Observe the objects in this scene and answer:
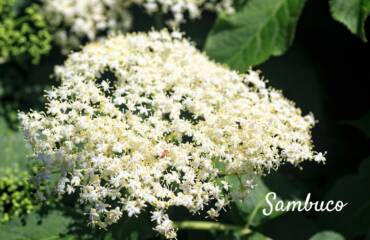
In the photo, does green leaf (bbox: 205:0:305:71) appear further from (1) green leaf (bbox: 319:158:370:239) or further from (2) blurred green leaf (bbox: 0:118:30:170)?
(2) blurred green leaf (bbox: 0:118:30:170)

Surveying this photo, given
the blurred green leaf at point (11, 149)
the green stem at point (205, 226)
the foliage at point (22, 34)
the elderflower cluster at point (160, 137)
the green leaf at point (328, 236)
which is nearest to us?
the elderflower cluster at point (160, 137)

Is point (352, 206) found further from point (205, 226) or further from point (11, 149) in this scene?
point (11, 149)

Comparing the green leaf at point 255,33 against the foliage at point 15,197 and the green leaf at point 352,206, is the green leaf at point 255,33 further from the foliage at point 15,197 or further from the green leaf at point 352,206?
the foliage at point 15,197

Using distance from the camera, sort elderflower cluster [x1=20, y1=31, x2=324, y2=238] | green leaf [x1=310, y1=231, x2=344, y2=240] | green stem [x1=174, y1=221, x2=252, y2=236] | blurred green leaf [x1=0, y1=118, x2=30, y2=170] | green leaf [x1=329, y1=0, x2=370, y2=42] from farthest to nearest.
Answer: blurred green leaf [x1=0, y1=118, x2=30, y2=170] < green stem [x1=174, y1=221, x2=252, y2=236] < green leaf [x1=329, y1=0, x2=370, y2=42] < green leaf [x1=310, y1=231, x2=344, y2=240] < elderflower cluster [x1=20, y1=31, x2=324, y2=238]

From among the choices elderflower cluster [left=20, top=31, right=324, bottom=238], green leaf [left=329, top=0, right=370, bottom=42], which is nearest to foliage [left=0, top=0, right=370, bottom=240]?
green leaf [left=329, top=0, right=370, bottom=42]

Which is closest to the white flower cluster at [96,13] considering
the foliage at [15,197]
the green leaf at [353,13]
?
the green leaf at [353,13]

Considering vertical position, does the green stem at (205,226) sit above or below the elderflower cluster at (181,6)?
below
